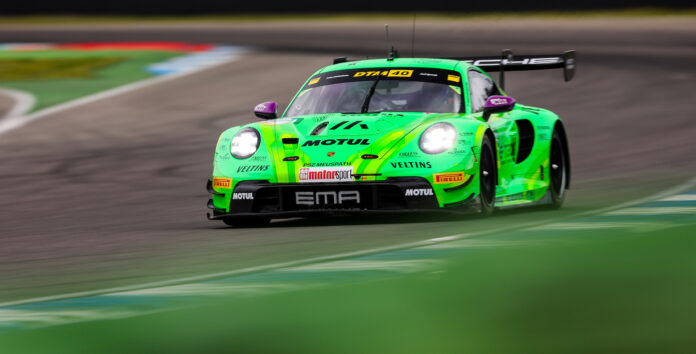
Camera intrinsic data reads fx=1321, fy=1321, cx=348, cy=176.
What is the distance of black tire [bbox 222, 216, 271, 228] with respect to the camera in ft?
26.7

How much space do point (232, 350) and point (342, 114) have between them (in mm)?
4943

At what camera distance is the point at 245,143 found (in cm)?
799

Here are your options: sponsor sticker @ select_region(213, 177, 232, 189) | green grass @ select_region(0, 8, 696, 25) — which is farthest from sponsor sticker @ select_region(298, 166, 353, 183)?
green grass @ select_region(0, 8, 696, 25)

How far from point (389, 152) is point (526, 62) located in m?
2.31

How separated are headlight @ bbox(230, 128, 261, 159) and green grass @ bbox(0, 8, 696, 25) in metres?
17.7

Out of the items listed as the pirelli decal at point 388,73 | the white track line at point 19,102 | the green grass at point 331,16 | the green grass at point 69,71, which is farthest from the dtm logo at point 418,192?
the green grass at point 331,16

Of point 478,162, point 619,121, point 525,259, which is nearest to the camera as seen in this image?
point 525,259

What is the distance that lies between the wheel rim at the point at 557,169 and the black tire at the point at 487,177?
3.47 feet

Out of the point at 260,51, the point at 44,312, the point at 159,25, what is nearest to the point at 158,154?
the point at 44,312

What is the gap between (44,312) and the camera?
443 cm

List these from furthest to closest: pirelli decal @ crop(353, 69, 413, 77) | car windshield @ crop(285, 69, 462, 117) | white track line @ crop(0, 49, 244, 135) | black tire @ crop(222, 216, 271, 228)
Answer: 1. white track line @ crop(0, 49, 244, 135)
2. pirelli decal @ crop(353, 69, 413, 77)
3. car windshield @ crop(285, 69, 462, 117)
4. black tire @ crop(222, 216, 271, 228)

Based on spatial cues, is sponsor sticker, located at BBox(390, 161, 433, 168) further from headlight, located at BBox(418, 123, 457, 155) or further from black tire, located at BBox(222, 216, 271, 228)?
black tire, located at BBox(222, 216, 271, 228)

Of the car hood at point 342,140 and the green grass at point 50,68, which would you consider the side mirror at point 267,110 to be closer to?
the car hood at point 342,140

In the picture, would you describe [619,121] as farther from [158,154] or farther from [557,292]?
[557,292]
